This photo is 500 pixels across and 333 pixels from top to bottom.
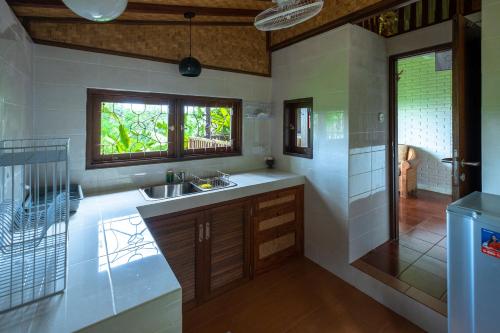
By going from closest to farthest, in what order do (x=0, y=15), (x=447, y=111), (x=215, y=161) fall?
(x=0, y=15) < (x=215, y=161) < (x=447, y=111)

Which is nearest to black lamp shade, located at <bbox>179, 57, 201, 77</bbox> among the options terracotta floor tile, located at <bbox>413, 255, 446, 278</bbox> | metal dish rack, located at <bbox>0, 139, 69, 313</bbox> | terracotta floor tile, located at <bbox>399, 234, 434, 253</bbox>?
metal dish rack, located at <bbox>0, 139, 69, 313</bbox>

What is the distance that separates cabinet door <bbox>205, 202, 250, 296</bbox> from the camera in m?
1.98

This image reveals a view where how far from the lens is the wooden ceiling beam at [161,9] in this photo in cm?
139

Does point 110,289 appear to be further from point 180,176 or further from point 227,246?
point 180,176

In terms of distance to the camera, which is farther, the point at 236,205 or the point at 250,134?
the point at 250,134

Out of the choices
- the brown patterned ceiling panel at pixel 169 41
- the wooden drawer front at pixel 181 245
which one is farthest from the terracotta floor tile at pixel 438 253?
the brown patterned ceiling panel at pixel 169 41

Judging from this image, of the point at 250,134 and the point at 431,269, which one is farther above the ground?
the point at 250,134

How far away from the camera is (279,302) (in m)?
1.99

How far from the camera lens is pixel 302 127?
2730mm

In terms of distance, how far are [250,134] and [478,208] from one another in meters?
2.03

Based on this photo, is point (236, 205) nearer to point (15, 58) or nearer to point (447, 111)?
point (15, 58)

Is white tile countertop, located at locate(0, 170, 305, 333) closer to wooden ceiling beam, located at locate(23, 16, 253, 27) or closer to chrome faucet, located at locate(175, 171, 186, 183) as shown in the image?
chrome faucet, located at locate(175, 171, 186, 183)

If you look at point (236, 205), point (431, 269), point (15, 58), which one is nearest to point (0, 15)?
point (15, 58)

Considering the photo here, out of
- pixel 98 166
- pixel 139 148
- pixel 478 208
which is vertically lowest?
pixel 478 208
